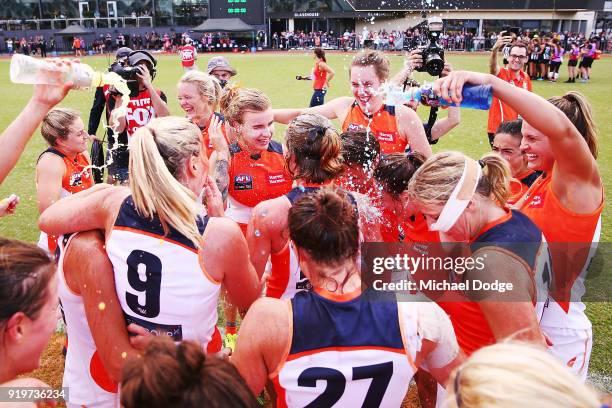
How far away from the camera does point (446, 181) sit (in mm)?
2186

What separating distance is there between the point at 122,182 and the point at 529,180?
487cm

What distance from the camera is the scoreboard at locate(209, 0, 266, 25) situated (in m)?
50.4

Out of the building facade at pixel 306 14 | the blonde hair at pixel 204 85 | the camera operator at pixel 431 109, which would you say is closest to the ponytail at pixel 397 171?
the camera operator at pixel 431 109

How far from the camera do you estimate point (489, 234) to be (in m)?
2.10

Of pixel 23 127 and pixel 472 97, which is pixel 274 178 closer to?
pixel 472 97

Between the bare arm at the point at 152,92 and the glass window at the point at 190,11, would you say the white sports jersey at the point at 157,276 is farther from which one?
the glass window at the point at 190,11

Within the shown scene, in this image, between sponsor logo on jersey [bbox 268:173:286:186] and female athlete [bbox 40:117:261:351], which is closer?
female athlete [bbox 40:117:261:351]

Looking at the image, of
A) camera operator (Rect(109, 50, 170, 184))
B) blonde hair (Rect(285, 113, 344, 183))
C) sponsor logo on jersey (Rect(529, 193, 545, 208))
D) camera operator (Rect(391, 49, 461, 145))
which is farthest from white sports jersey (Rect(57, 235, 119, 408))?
camera operator (Rect(109, 50, 170, 184))

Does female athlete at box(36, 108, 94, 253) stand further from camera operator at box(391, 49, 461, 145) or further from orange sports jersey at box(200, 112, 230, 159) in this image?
camera operator at box(391, 49, 461, 145)

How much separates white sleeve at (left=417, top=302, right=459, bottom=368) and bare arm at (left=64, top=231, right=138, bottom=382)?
4.24 ft

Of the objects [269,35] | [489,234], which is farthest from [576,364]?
[269,35]

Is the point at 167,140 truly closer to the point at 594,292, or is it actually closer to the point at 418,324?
the point at 418,324

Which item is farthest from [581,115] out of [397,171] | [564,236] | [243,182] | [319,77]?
[319,77]

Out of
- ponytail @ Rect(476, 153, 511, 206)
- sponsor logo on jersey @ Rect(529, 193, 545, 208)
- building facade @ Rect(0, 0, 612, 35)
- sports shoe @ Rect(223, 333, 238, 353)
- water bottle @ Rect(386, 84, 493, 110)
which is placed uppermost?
building facade @ Rect(0, 0, 612, 35)
